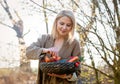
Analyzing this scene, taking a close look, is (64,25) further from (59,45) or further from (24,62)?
(24,62)

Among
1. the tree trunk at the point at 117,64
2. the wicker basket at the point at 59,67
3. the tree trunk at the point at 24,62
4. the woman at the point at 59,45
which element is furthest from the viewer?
the tree trunk at the point at 24,62

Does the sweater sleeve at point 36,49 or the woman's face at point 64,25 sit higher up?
the woman's face at point 64,25

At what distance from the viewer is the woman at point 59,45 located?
1729mm

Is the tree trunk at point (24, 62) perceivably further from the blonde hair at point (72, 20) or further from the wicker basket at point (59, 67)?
the wicker basket at point (59, 67)

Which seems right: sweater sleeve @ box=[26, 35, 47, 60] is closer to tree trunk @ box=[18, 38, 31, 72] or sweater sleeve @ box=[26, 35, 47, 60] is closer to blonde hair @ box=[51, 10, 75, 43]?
blonde hair @ box=[51, 10, 75, 43]

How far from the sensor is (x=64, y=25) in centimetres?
174

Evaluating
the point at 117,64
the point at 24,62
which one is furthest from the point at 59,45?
the point at 24,62

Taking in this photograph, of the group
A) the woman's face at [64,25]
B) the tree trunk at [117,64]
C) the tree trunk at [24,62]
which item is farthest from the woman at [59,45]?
the tree trunk at [24,62]

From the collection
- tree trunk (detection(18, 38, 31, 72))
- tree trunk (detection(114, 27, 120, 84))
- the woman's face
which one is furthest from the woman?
tree trunk (detection(18, 38, 31, 72))

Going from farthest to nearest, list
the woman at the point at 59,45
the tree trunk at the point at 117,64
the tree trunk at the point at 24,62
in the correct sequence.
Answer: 1. the tree trunk at the point at 24,62
2. the tree trunk at the point at 117,64
3. the woman at the point at 59,45

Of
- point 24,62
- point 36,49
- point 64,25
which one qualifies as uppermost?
point 64,25

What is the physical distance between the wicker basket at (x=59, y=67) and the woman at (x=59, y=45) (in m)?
0.08

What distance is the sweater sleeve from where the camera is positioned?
68.2 inches

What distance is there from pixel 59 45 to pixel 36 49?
0.60 feet
